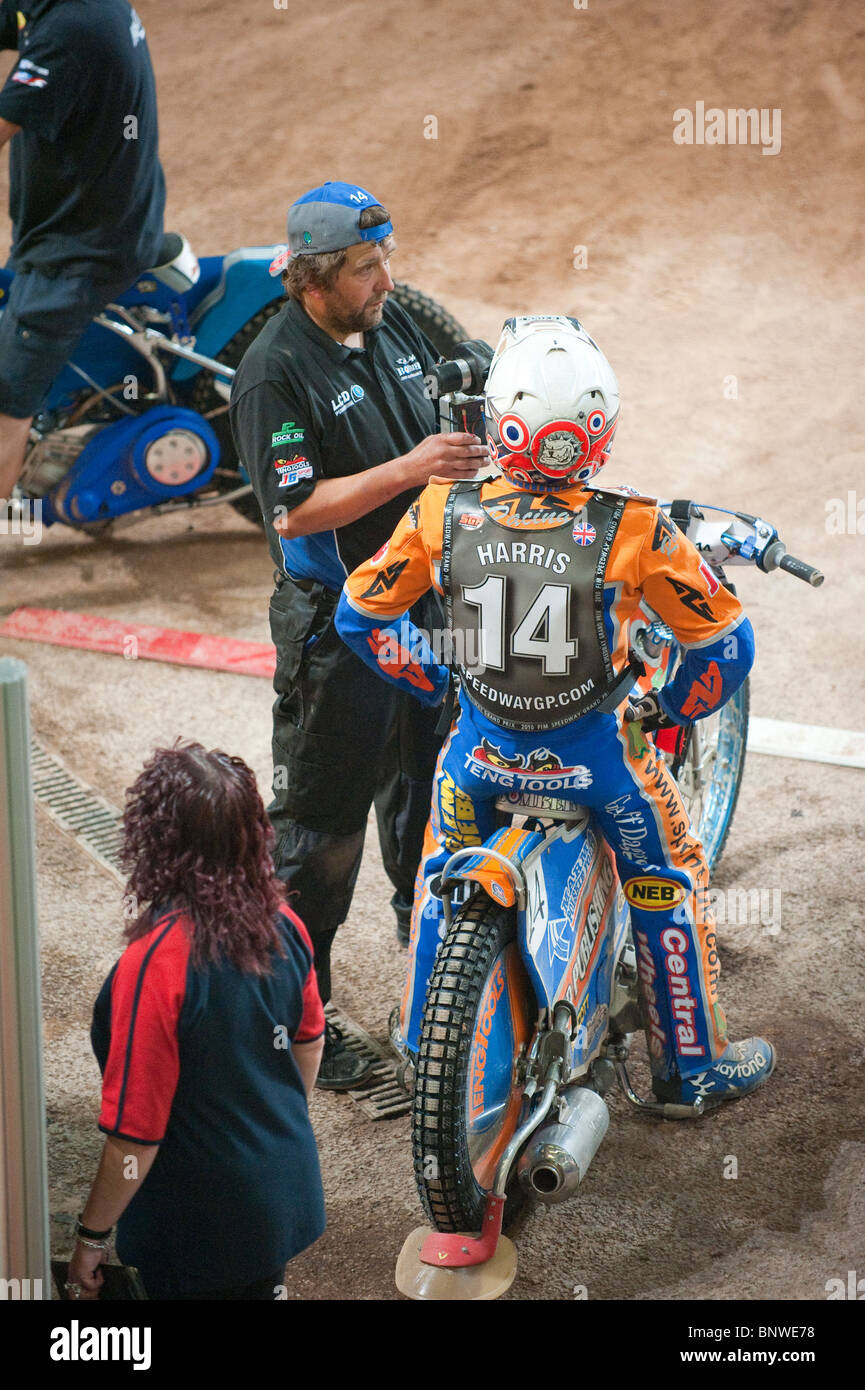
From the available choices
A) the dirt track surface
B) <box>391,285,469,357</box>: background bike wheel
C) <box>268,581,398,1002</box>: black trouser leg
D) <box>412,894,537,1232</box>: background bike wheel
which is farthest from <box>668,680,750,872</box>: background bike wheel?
<box>391,285,469,357</box>: background bike wheel

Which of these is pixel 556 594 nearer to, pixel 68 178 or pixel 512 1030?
pixel 512 1030

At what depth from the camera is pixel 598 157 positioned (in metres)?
9.27

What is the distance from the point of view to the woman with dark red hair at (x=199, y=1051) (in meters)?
2.21

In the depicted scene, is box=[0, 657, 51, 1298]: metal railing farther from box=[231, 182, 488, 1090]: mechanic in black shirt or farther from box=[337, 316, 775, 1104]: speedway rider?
box=[231, 182, 488, 1090]: mechanic in black shirt

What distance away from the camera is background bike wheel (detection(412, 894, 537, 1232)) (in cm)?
280

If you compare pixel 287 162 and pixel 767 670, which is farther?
pixel 287 162

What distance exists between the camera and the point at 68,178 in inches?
214

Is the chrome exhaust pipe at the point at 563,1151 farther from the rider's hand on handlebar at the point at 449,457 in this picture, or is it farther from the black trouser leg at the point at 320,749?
the rider's hand on handlebar at the point at 449,457

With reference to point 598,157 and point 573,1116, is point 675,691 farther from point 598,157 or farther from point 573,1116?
point 598,157

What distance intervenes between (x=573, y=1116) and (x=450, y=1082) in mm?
399

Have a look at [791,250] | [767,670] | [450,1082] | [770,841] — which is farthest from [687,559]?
[791,250]

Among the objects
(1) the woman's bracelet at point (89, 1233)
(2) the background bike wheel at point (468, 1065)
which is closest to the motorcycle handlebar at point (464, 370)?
(2) the background bike wheel at point (468, 1065)

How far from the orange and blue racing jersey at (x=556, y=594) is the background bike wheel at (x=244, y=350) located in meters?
3.11

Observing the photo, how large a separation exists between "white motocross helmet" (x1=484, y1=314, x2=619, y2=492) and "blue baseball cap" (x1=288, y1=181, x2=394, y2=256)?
1.79 feet
